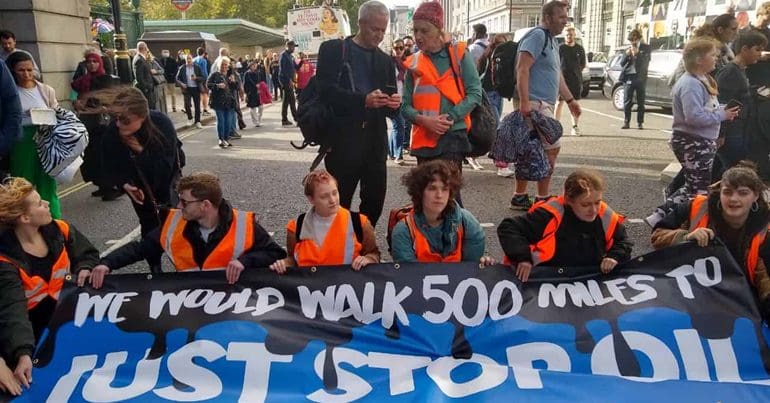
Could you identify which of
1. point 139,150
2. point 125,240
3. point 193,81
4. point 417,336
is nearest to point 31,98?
point 125,240

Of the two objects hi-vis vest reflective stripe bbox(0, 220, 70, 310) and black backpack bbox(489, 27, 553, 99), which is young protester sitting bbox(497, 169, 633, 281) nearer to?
hi-vis vest reflective stripe bbox(0, 220, 70, 310)

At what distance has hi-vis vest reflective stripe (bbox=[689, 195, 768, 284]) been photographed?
3174mm

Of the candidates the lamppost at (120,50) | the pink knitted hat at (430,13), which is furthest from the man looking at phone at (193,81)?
the pink knitted hat at (430,13)

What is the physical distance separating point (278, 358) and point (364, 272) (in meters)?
0.63

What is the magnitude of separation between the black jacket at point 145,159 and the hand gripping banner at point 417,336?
1.00m

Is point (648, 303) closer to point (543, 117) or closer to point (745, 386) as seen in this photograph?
point (745, 386)

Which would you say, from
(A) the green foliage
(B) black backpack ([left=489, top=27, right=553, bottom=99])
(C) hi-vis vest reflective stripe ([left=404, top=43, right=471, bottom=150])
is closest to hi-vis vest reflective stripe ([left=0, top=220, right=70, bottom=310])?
(C) hi-vis vest reflective stripe ([left=404, top=43, right=471, bottom=150])

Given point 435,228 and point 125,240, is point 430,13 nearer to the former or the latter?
point 435,228

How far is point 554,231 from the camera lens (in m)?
3.46

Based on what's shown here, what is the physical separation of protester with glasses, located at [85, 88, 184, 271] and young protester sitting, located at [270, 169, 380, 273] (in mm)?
958

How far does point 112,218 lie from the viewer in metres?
6.64

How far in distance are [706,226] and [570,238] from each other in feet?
2.22

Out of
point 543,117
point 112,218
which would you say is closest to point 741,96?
point 543,117

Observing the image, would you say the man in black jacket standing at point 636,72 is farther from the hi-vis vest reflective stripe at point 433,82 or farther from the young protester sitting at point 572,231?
the young protester sitting at point 572,231
